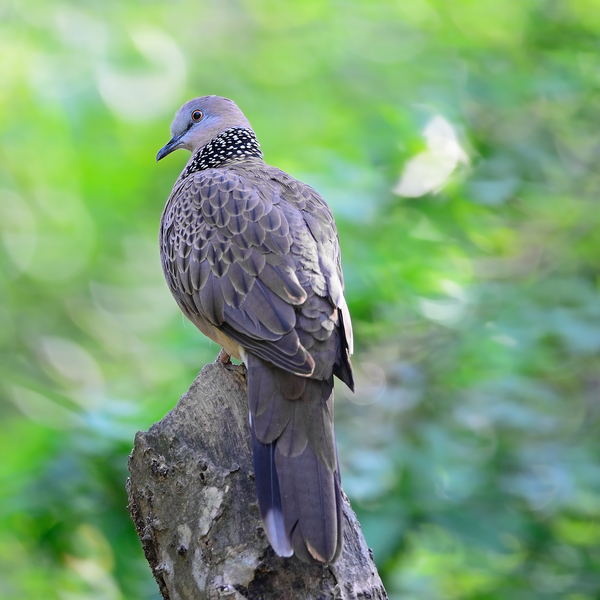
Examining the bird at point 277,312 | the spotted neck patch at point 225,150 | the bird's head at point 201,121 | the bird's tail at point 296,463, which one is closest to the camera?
the bird's tail at point 296,463

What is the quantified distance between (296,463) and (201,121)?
9.07 feet

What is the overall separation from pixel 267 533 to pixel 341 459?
1.44 metres

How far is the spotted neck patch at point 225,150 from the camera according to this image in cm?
431

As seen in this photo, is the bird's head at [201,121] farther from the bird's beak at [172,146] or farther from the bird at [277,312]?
the bird at [277,312]

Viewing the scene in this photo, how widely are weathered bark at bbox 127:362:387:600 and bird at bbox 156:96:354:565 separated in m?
0.11

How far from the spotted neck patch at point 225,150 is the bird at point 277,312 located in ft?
0.50

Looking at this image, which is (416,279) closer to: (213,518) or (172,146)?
(172,146)

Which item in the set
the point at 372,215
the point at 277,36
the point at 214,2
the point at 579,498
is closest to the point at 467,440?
the point at 579,498

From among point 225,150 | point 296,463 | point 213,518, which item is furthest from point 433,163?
point 213,518

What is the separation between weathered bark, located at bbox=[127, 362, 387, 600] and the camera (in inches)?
94.4

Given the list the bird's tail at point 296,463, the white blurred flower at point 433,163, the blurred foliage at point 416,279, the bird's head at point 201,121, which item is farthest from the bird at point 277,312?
the white blurred flower at point 433,163

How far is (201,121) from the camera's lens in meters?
4.68

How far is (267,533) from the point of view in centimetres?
237

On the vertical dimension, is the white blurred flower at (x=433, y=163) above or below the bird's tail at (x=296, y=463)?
above
